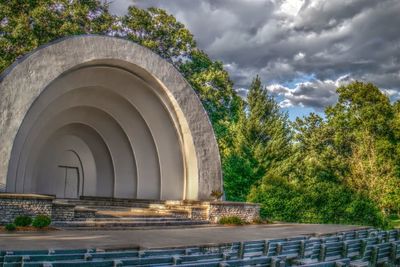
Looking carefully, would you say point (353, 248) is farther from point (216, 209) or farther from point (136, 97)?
point (136, 97)

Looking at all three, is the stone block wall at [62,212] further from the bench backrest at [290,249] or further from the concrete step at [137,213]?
the bench backrest at [290,249]

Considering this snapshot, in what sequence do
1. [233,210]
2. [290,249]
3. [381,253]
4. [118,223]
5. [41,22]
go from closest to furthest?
[290,249], [381,253], [118,223], [233,210], [41,22]

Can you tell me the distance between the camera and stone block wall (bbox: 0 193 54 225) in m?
16.3

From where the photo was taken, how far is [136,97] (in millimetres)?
25312

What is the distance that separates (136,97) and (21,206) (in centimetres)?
1025

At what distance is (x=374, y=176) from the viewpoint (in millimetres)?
33469

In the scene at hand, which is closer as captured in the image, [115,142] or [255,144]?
[115,142]

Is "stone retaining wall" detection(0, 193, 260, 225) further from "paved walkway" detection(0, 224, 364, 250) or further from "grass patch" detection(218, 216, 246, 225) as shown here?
"paved walkway" detection(0, 224, 364, 250)

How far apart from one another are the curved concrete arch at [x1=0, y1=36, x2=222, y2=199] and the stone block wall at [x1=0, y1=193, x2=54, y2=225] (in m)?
2.34

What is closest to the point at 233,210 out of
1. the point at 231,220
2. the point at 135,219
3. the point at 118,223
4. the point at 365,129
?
the point at 231,220

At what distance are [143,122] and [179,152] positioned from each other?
8.81 feet

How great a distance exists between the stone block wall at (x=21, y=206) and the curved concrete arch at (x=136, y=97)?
2336mm

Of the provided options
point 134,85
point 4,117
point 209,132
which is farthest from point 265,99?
point 4,117

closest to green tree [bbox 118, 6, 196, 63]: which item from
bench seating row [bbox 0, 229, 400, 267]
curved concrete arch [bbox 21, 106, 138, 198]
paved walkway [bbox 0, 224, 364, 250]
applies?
curved concrete arch [bbox 21, 106, 138, 198]
